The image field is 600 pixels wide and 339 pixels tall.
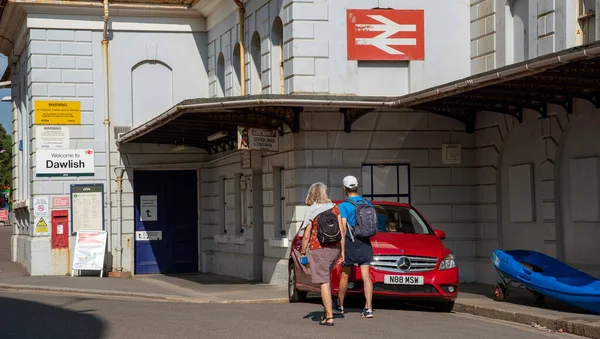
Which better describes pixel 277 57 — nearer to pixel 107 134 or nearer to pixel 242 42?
pixel 242 42

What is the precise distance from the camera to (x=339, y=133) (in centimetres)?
2059

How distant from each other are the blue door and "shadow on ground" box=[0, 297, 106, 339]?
1182 cm

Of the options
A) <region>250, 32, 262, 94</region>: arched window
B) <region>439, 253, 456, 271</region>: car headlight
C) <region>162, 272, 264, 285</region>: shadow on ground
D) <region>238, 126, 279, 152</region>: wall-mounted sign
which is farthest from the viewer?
<region>250, 32, 262, 94</region>: arched window

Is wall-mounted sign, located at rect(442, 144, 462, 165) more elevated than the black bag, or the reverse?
wall-mounted sign, located at rect(442, 144, 462, 165)

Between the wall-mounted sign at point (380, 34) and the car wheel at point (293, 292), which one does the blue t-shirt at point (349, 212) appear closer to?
the car wheel at point (293, 292)

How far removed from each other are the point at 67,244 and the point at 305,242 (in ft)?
49.3

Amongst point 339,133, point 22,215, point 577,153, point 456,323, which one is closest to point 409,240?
point 456,323

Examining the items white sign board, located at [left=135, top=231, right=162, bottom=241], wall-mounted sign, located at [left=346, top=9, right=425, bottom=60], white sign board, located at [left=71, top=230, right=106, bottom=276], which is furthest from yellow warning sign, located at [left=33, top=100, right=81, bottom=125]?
wall-mounted sign, located at [left=346, top=9, right=425, bottom=60]

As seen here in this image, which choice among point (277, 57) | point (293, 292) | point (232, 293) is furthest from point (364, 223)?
point (277, 57)

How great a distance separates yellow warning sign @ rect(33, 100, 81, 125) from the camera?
2744cm

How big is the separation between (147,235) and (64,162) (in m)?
2.94

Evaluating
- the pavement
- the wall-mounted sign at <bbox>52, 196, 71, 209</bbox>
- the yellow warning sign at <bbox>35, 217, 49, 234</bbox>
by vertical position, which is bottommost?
the pavement

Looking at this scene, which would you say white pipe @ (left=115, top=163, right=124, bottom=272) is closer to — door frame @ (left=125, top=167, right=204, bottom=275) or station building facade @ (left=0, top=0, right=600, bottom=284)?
station building facade @ (left=0, top=0, right=600, bottom=284)

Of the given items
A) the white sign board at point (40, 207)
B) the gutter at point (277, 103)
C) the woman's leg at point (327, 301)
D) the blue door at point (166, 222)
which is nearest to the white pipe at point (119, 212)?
the blue door at point (166, 222)
